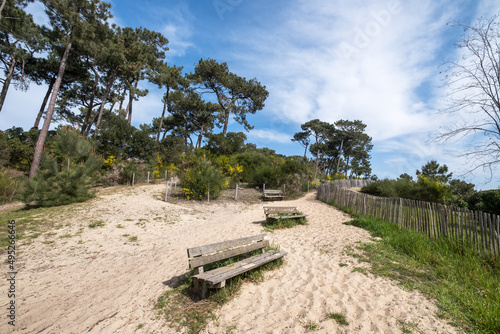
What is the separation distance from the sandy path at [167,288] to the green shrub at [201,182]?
18.0ft

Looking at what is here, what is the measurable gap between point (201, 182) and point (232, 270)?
946 cm

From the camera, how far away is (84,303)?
3.12 metres

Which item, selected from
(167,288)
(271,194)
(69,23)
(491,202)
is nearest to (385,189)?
(491,202)

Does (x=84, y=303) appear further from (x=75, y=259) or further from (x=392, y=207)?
(x=392, y=207)

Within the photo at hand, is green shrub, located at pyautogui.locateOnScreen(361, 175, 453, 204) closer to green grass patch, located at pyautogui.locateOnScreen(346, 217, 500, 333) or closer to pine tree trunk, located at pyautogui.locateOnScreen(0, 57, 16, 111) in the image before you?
green grass patch, located at pyautogui.locateOnScreen(346, 217, 500, 333)

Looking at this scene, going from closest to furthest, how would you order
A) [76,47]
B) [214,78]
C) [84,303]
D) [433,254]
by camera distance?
[84,303], [433,254], [76,47], [214,78]

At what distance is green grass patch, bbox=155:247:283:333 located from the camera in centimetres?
253

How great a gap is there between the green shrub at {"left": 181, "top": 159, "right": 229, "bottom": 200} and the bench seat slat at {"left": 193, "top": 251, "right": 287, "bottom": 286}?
8.85m

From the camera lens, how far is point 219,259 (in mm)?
3561

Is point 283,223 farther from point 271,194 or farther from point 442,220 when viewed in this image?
point 271,194

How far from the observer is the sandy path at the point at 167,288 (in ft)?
8.24

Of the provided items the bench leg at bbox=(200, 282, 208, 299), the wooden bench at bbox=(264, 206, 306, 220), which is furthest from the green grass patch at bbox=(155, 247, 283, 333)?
the wooden bench at bbox=(264, 206, 306, 220)

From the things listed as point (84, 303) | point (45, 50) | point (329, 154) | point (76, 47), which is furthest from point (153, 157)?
point (329, 154)

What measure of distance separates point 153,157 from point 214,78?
12457 mm
